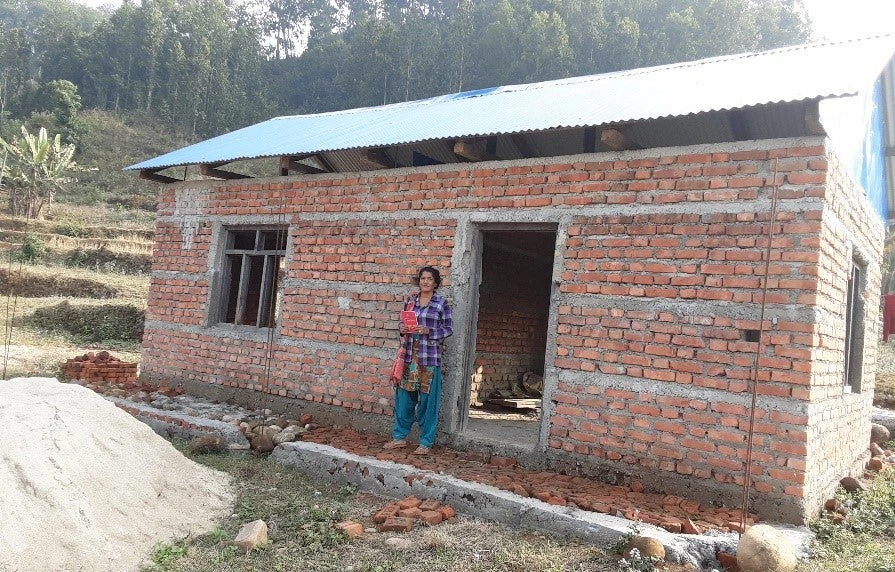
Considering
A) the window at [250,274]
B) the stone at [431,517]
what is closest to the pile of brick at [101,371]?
the window at [250,274]

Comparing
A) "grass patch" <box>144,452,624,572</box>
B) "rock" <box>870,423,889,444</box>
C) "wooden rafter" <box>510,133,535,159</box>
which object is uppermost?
"wooden rafter" <box>510,133,535,159</box>

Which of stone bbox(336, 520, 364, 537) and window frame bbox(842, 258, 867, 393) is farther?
window frame bbox(842, 258, 867, 393)

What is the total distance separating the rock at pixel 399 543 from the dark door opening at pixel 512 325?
13.1ft

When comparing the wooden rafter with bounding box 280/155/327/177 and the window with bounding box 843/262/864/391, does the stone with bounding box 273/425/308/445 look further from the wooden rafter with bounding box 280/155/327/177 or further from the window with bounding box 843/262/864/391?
the window with bounding box 843/262/864/391

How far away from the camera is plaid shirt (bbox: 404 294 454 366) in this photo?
536 centimetres

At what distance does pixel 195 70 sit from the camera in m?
47.9

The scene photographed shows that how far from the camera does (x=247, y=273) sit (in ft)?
24.4

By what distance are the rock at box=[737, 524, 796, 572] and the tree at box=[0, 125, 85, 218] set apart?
88.2ft

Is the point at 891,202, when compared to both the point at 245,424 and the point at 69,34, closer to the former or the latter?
the point at 245,424

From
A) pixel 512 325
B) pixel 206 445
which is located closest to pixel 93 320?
pixel 512 325

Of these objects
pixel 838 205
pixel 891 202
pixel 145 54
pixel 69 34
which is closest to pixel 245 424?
pixel 838 205

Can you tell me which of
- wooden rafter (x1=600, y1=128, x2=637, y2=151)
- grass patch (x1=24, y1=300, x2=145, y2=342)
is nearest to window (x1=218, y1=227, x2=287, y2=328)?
wooden rafter (x1=600, y1=128, x2=637, y2=151)

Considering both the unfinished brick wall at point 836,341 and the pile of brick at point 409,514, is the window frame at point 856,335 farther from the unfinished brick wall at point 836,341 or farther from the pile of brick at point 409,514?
the pile of brick at point 409,514

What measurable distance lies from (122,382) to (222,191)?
2952 mm
